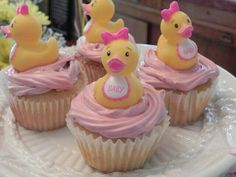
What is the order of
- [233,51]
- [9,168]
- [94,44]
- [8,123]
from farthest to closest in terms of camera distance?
[233,51], [94,44], [8,123], [9,168]

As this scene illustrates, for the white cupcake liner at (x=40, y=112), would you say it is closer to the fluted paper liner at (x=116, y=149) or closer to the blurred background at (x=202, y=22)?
the fluted paper liner at (x=116, y=149)

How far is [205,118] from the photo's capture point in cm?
122

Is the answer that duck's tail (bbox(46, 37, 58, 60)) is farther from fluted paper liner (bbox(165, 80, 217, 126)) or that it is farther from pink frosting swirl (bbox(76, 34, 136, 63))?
fluted paper liner (bbox(165, 80, 217, 126))

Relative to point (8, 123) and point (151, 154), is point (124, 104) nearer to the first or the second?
point (151, 154)

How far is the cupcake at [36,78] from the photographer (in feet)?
3.63

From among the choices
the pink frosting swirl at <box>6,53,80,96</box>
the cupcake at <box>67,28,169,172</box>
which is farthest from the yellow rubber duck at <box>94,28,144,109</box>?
the pink frosting swirl at <box>6,53,80,96</box>

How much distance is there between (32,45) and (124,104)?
12.2 inches

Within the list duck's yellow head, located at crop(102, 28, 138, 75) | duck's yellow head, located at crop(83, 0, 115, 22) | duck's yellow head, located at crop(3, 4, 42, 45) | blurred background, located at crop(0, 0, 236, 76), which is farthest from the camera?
blurred background, located at crop(0, 0, 236, 76)

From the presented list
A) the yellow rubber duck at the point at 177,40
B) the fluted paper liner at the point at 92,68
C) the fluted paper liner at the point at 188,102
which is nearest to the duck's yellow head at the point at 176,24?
the yellow rubber duck at the point at 177,40

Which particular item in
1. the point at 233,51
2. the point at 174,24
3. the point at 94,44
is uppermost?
the point at 174,24

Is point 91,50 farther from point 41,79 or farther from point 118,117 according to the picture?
point 118,117

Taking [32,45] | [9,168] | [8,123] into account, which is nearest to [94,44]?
[32,45]

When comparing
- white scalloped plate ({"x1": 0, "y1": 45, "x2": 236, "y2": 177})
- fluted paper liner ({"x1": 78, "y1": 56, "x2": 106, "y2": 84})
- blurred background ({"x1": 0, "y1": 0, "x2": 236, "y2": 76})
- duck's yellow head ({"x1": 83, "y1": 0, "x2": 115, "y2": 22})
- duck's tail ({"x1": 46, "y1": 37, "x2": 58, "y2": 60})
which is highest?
duck's yellow head ({"x1": 83, "y1": 0, "x2": 115, "y2": 22})

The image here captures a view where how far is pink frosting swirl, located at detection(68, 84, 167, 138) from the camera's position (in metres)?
0.95
